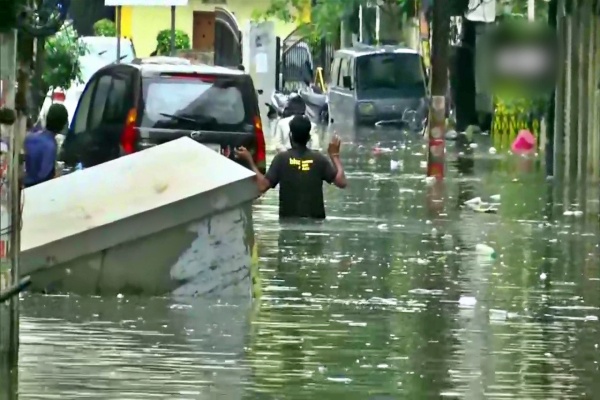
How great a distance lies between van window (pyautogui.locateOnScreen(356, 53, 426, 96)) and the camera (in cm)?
4677

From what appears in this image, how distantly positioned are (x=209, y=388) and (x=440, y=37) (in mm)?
17033

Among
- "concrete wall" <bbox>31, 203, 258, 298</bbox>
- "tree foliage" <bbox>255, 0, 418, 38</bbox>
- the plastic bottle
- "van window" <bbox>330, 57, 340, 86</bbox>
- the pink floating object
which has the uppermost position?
"tree foliage" <bbox>255, 0, 418, 38</bbox>

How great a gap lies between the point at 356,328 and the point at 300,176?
553 cm

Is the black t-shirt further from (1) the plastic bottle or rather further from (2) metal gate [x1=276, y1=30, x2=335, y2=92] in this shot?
(2) metal gate [x1=276, y1=30, x2=335, y2=92]

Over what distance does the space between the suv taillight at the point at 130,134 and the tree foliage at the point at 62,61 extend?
1129cm

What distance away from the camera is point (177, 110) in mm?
18344

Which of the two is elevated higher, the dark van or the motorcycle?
the dark van

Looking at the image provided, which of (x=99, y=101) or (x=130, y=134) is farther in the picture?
(x=99, y=101)

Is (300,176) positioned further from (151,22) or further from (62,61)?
(151,22)

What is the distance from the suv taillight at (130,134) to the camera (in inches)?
713

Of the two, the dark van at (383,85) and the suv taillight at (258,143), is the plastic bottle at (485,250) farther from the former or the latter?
the dark van at (383,85)

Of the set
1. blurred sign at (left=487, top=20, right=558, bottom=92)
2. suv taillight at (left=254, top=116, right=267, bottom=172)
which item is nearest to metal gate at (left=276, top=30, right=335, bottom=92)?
blurred sign at (left=487, top=20, right=558, bottom=92)

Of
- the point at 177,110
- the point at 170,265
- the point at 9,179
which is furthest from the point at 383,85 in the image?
the point at 9,179

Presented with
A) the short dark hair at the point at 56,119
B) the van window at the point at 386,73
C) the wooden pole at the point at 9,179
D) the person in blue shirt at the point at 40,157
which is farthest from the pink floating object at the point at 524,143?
the wooden pole at the point at 9,179
